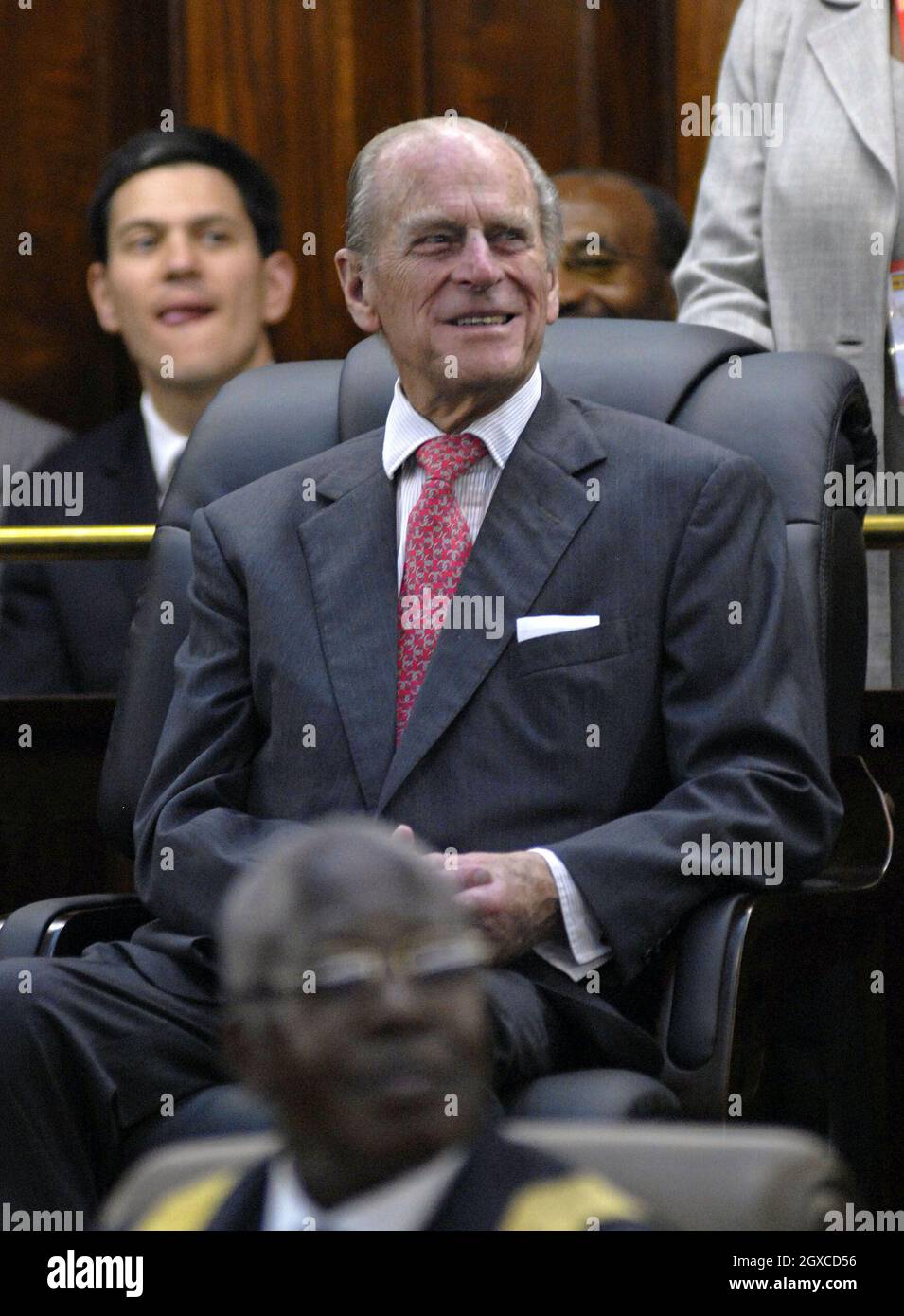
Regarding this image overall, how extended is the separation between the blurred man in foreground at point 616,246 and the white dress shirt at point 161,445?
25.7 inches

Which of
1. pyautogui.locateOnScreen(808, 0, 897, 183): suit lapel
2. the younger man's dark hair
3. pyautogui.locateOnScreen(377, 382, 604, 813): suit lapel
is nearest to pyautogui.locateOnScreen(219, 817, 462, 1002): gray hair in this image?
pyautogui.locateOnScreen(377, 382, 604, 813): suit lapel

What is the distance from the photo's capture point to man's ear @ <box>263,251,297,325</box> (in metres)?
3.57

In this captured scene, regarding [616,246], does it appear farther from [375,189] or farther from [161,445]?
[375,189]

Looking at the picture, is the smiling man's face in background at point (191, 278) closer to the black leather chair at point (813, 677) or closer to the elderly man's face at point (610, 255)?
the elderly man's face at point (610, 255)

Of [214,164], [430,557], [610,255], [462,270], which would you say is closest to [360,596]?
[430,557]

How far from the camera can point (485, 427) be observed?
2.23m

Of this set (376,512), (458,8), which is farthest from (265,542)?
(458,8)

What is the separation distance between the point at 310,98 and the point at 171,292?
2.05ft

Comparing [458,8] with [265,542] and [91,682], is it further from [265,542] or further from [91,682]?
[265,542]

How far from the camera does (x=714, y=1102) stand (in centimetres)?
185

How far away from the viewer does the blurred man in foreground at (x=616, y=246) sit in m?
3.31

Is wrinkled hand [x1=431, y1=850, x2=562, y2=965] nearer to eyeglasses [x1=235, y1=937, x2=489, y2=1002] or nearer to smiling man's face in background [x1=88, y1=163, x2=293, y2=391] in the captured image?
eyeglasses [x1=235, y1=937, x2=489, y2=1002]

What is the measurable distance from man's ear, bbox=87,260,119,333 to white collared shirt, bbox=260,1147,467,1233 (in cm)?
291

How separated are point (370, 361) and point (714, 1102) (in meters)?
1.02
